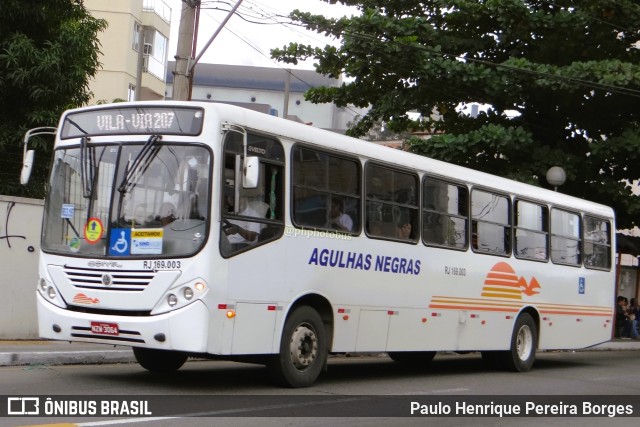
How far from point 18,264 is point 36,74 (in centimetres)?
367

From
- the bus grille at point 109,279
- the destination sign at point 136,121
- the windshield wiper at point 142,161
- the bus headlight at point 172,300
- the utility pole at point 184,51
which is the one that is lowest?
the bus headlight at point 172,300

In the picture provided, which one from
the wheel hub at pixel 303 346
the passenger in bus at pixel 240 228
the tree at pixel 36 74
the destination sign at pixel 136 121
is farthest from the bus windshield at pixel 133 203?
the tree at pixel 36 74

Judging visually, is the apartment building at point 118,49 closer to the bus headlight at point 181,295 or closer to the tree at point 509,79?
the tree at point 509,79

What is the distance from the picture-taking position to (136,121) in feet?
34.2

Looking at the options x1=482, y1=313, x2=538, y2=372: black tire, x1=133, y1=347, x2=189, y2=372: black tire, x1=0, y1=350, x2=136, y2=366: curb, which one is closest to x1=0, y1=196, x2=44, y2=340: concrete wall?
x1=0, y1=350, x2=136, y2=366: curb

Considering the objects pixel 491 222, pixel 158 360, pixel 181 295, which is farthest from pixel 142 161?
pixel 491 222

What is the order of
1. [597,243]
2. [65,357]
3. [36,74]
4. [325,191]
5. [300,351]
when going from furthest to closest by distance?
[597,243] < [36,74] < [65,357] < [325,191] < [300,351]

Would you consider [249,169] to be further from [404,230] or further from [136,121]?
[404,230]

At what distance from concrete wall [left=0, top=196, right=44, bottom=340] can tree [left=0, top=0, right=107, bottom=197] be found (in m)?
1.66

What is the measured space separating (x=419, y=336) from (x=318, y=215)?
2.94 m

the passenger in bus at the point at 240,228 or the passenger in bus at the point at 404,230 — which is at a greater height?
the passenger in bus at the point at 404,230

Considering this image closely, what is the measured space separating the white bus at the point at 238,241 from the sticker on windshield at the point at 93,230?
0.7 inches

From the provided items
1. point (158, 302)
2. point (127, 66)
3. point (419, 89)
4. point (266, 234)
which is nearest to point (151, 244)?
point (158, 302)

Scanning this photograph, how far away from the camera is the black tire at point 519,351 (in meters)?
15.9
